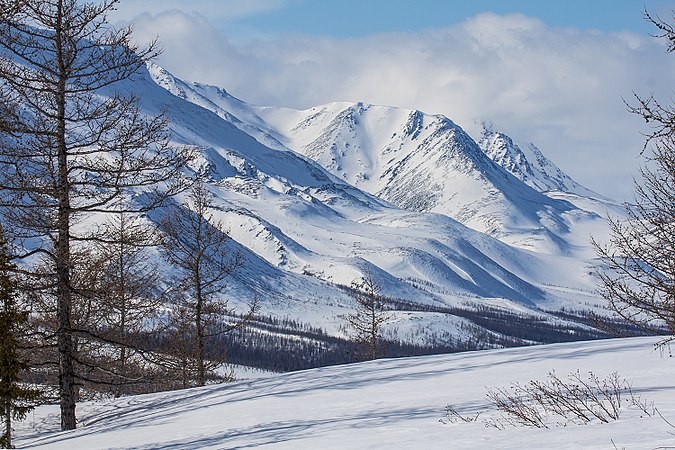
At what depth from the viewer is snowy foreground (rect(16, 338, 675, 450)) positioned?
9.47m

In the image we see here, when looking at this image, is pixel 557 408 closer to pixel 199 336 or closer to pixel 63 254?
pixel 63 254

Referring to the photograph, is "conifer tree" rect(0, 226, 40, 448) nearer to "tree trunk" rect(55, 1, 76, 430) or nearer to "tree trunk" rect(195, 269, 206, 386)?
"tree trunk" rect(55, 1, 76, 430)

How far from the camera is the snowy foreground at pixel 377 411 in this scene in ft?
31.1

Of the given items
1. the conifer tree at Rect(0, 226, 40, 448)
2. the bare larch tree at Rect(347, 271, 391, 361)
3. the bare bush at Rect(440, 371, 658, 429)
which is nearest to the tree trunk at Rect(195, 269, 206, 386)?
the conifer tree at Rect(0, 226, 40, 448)

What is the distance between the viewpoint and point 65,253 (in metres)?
16.1

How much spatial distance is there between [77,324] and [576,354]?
15439mm

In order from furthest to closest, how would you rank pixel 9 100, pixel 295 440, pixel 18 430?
pixel 18 430
pixel 9 100
pixel 295 440

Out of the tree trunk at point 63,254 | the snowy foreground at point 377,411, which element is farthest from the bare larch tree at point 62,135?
the snowy foreground at point 377,411

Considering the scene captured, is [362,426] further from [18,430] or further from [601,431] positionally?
[18,430]

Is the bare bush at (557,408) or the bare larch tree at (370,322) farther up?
the bare larch tree at (370,322)

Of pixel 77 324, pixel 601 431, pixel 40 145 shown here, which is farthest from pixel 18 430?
pixel 601 431

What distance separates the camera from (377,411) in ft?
42.6

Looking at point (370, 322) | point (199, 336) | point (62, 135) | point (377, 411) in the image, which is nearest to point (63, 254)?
point (62, 135)

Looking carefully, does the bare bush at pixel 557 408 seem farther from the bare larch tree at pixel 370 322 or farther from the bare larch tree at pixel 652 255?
the bare larch tree at pixel 370 322
